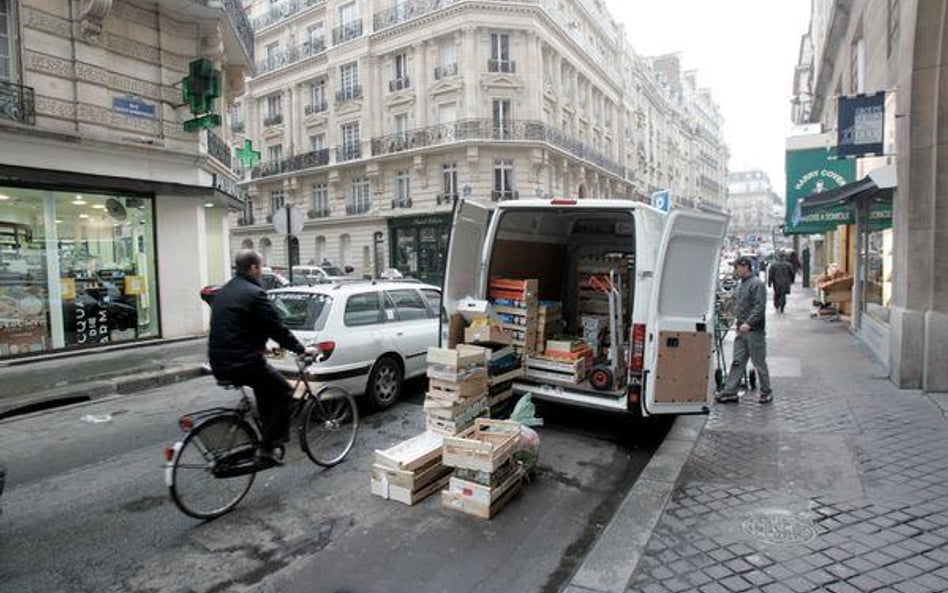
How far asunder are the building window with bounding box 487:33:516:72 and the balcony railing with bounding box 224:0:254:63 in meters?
17.0

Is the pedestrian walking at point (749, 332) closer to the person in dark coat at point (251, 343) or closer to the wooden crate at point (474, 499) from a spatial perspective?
the wooden crate at point (474, 499)

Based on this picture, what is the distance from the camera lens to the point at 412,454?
473cm

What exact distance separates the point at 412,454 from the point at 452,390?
2.45 ft

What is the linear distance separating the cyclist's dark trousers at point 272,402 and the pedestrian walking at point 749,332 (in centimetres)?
522

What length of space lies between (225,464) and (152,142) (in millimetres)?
11239

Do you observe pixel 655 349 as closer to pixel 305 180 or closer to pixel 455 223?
pixel 455 223

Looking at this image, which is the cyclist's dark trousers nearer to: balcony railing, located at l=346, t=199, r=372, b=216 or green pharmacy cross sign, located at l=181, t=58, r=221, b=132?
green pharmacy cross sign, located at l=181, t=58, r=221, b=132

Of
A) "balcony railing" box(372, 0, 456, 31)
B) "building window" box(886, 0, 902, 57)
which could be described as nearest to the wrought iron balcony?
"balcony railing" box(372, 0, 456, 31)

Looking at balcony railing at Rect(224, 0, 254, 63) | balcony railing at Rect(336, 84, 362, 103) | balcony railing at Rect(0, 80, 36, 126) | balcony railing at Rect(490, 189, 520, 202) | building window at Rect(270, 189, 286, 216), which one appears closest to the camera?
balcony railing at Rect(0, 80, 36, 126)

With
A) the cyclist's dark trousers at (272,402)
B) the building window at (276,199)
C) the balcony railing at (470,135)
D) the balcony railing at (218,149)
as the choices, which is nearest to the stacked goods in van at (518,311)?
the cyclist's dark trousers at (272,402)

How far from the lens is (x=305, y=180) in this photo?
40.2 metres

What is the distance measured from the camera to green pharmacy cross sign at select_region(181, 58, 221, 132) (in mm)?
12555

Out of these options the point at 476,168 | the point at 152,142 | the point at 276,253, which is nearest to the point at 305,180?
the point at 276,253

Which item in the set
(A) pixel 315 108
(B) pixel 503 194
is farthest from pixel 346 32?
(B) pixel 503 194
